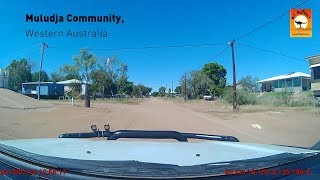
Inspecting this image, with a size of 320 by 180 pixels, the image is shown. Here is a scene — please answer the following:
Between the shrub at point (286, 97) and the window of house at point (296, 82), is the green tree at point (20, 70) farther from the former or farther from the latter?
the window of house at point (296, 82)

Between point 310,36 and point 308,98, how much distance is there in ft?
68.8

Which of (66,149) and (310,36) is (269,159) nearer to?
(66,149)

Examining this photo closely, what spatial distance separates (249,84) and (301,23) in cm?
2924

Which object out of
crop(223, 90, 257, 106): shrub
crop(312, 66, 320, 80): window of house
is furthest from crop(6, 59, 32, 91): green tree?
crop(312, 66, 320, 80): window of house

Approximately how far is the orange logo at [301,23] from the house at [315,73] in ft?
63.4

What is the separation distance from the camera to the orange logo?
1300 centimetres

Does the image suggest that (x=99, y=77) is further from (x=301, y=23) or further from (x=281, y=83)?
(x=281, y=83)

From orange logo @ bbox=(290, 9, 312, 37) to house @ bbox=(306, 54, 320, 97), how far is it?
19.3 metres

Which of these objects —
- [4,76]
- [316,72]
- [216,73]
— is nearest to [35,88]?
[4,76]

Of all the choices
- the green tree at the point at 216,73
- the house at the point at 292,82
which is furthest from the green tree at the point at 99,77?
the house at the point at 292,82

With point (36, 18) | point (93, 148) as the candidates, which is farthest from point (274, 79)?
point (93, 148)

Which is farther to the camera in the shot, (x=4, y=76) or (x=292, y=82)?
(x=292, y=82)

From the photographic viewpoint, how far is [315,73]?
1324 inches

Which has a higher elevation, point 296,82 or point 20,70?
point 296,82
